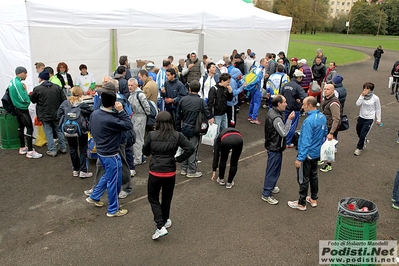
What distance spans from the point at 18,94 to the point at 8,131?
1.08 m

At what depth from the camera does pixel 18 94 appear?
22.5 ft

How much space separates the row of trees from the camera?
77312mm

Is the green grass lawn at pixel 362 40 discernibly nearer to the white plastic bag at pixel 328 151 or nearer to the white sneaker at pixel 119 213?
the white plastic bag at pixel 328 151

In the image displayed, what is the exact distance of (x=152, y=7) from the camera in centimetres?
908

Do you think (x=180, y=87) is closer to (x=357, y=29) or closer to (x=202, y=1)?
(x=202, y=1)

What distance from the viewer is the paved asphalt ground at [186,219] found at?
423 centimetres

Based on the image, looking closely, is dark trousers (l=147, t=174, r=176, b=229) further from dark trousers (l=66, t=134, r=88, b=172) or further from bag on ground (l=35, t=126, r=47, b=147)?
bag on ground (l=35, t=126, r=47, b=147)

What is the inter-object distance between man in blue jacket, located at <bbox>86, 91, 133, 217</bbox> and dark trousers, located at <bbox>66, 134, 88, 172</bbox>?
136 cm

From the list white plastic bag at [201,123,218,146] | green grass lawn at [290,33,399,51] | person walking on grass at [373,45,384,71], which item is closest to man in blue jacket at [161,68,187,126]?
white plastic bag at [201,123,218,146]

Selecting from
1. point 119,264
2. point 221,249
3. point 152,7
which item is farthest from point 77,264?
point 152,7

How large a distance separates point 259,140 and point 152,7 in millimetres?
4501

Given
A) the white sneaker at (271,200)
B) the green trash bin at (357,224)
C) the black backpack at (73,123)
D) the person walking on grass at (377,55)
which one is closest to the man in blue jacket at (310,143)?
the white sneaker at (271,200)

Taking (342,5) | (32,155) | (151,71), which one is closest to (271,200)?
(32,155)

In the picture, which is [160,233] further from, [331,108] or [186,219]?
[331,108]
